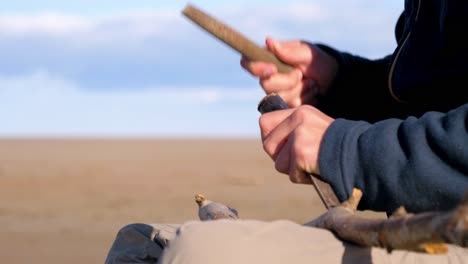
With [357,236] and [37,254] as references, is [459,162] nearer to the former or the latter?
[357,236]

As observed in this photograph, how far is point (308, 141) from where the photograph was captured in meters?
2.63

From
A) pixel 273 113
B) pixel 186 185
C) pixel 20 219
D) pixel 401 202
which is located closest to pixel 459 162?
pixel 401 202

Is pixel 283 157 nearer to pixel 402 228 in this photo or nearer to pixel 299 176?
pixel 299 176

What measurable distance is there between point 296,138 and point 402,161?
29cm

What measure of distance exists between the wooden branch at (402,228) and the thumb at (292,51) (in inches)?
30.0

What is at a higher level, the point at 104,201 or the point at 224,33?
the point at 224,33

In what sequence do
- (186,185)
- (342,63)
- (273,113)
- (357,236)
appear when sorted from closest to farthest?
1. (357,236)
2. (273,113)
3. (342,63)
4. (186,185)

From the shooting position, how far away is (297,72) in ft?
10.9

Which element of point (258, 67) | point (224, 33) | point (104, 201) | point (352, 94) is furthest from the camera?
point (104, 201)

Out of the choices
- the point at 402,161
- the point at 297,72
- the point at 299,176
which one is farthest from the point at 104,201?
the point at 402,161

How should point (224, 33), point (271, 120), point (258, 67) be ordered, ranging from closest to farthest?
point (271, 120) → point (224, 33) → point (258, 67)

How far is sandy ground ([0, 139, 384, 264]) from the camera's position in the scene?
7453 millimetres

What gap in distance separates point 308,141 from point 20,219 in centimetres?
672

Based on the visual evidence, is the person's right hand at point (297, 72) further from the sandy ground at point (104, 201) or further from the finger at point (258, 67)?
the sandy ground at point (104, 201)
